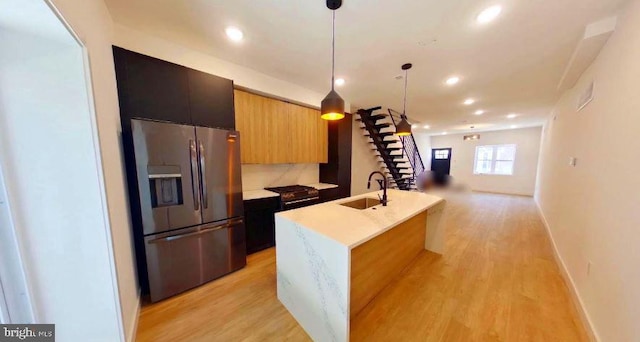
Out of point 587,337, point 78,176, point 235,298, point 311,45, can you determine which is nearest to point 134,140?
point 78,176

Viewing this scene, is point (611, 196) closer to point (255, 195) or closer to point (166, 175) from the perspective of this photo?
point (255, 195)

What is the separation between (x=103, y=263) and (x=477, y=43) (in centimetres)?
383

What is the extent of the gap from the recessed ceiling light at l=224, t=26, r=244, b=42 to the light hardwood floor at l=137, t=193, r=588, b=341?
269 cm

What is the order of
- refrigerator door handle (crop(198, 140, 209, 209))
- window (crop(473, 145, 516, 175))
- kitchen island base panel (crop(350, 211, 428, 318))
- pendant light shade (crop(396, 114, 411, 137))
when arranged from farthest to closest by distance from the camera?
window (crop(473, 145, 516, 175))
pendant light shade (crop(396, 114, 411, 137))
refrigerator door handle (crop(198, 140, 209, 209))
kitchen island base panel (crop(350, 211, 428, 318))

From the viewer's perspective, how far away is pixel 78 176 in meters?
1.19

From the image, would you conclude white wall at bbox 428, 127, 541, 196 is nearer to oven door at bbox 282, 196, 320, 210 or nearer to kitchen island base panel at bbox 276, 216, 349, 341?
oven door at bbox 282, 196, 320, 210


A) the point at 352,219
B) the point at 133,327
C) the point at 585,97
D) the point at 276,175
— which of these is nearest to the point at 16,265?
the point at 133,327

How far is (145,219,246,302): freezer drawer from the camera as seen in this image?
188cm

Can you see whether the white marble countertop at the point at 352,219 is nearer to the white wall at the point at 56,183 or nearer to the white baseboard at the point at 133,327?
the white wall at the point at 56,183

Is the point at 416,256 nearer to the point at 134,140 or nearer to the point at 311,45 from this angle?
the point at 311,45

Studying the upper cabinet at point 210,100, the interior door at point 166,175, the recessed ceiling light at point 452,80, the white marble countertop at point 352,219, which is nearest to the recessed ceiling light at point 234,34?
the upper cabinet at point 210,100

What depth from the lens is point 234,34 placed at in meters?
2.05

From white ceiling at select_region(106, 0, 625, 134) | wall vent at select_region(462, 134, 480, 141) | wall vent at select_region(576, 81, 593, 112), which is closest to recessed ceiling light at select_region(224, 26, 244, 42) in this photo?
white ceiling at select_region(106, 0, 625, 134)

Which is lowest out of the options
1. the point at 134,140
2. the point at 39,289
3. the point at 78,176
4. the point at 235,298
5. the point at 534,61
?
the point at 235,298
